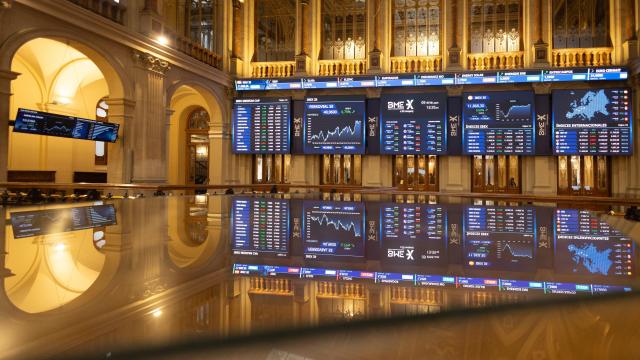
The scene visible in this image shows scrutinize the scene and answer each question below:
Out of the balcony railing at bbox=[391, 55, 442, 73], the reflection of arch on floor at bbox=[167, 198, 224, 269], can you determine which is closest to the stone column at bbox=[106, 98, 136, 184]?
the balcony railing at bbox=[391, 55, 442, 73]

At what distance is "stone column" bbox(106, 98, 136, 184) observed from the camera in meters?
11.2

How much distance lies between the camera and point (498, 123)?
13797 mm

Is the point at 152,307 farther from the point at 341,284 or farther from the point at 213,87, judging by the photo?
the point at 213,87

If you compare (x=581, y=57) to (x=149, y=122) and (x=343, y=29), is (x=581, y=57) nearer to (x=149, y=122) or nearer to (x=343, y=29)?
(x=343, y=29)

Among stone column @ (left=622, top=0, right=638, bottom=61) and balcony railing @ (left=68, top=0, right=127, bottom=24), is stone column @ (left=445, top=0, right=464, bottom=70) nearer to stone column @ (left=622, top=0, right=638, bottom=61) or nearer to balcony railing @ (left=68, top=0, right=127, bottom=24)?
stone column @ (left=622, top=0, right=638, bottom=61)

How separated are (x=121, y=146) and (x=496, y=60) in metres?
12.4

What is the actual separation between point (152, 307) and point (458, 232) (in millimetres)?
1752

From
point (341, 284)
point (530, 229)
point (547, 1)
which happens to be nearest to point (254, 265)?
point (341, 284)

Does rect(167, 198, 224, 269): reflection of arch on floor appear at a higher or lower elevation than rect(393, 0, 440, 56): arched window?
lower

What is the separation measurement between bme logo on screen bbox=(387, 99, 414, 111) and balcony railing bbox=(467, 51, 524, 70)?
2.46 m

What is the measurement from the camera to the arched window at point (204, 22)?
52.6ft

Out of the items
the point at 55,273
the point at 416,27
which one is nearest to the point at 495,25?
the point at 416,27

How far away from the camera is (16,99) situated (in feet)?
45.5

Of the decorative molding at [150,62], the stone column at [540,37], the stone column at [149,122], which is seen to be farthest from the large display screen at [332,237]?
the stone column at [540,37]
